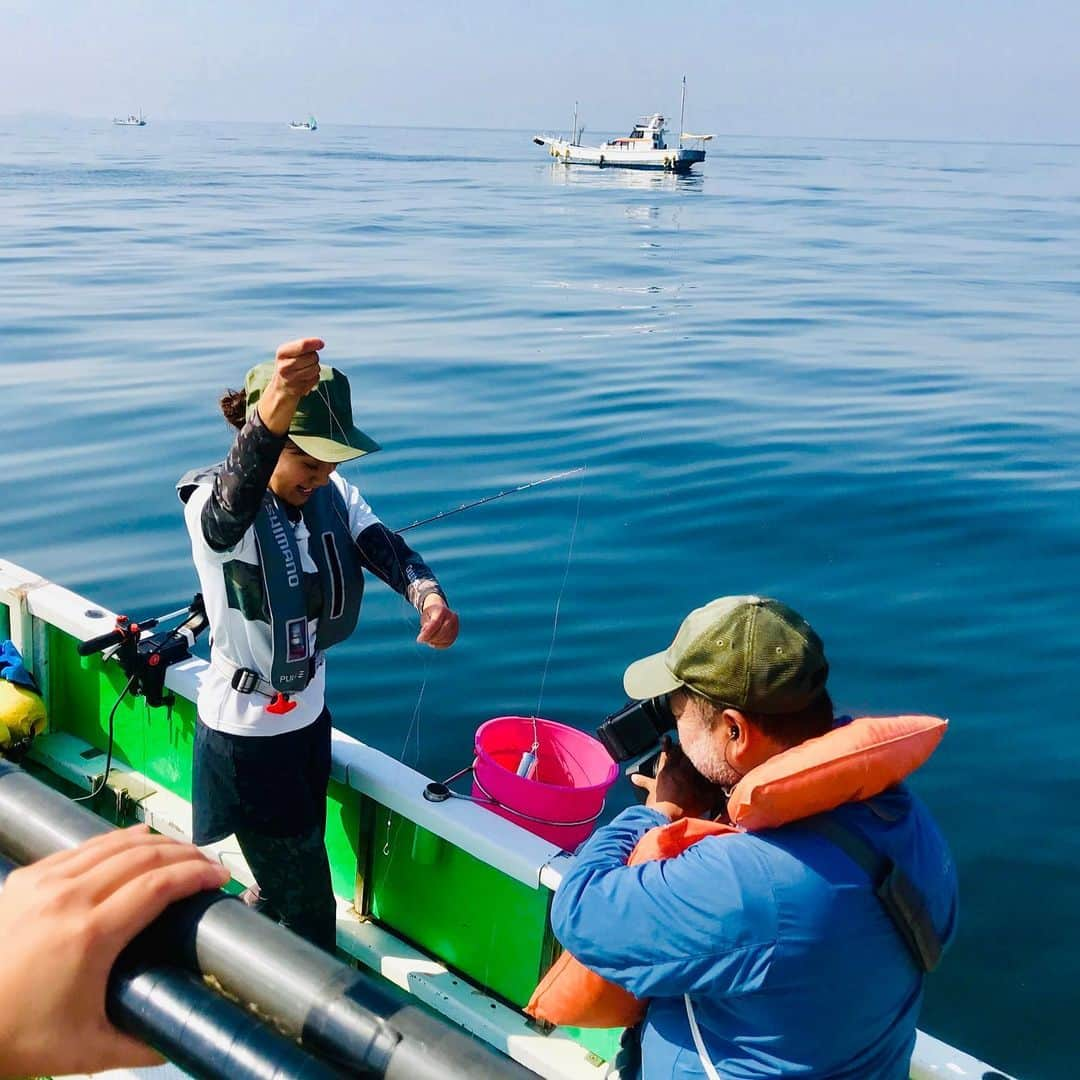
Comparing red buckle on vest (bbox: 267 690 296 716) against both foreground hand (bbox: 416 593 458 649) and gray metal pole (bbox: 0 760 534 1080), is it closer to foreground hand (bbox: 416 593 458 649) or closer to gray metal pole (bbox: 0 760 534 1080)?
foreground hand (bbox: 416 593 458 649)

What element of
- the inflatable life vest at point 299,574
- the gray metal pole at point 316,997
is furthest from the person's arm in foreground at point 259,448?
the gray metal pole at point 316,997

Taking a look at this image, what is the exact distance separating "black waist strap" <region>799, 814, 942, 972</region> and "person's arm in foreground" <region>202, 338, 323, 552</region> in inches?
63.4

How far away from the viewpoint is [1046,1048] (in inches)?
172

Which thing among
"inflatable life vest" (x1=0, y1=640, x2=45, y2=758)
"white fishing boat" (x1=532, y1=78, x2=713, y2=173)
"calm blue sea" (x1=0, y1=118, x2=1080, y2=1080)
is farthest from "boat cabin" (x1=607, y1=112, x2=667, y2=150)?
"inflatable life vest" (x1=0, y1=640, x2=45, y2=758)

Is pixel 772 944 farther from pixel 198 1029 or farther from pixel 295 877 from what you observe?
pixel 295 877

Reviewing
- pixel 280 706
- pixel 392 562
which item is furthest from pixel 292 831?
pixel 392 562

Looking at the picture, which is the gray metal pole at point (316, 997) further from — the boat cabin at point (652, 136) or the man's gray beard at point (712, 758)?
the boat cabin at point (652, 136)

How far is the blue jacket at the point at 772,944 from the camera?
1943mm

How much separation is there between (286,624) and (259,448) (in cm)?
70

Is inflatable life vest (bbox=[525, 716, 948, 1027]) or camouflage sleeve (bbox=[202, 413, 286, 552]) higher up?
camouflage sleeve (bbox=[202, 413, 286, 552])

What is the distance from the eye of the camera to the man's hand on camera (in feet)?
8.05

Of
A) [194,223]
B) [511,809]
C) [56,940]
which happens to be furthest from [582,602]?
[194,223]

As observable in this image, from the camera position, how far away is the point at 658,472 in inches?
400

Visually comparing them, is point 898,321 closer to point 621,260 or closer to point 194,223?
point 621,260
